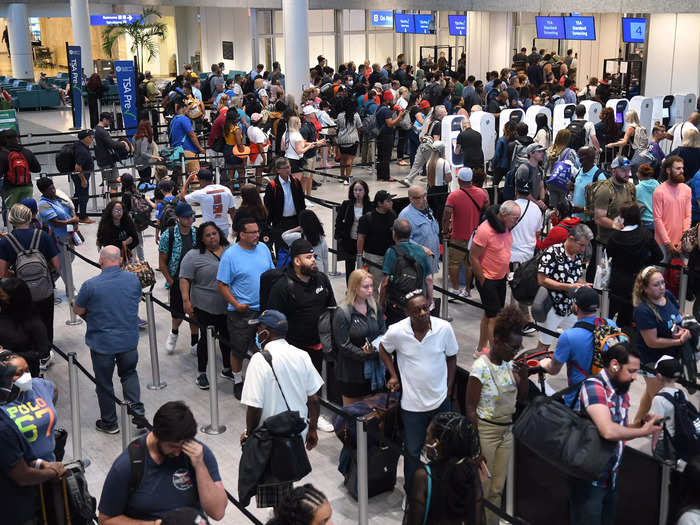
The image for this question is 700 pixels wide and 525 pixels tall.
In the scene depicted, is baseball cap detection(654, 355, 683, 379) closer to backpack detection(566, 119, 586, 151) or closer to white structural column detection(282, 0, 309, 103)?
backpack detection(566, 119, 586, 151)

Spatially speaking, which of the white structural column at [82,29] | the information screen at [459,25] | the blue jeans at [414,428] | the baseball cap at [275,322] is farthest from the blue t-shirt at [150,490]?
the information screen at [459,25]

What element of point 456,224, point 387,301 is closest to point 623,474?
point 387,301

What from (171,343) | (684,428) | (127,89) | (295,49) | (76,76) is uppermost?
(295,49)

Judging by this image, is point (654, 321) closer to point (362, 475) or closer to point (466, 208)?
point (362, 475)

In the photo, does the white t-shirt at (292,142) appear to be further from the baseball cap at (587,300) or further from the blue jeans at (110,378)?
the baseball cap at (587,300)

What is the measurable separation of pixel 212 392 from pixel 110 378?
2.68 ft

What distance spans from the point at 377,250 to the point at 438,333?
10.3ft

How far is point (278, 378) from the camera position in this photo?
528cm

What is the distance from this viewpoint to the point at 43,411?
16.2 feet

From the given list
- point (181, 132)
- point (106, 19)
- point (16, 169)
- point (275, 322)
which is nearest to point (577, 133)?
point (181, 132)

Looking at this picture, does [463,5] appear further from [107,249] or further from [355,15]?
[107,249]

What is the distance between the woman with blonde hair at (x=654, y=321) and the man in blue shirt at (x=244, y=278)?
2.97 meters

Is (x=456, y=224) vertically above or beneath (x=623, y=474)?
above

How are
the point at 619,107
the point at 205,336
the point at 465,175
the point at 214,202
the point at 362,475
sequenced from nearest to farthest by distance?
the point at 362,475 → the point at 205,336 → the point at 465,175 → the point at 214,202 → the point at 619,107
